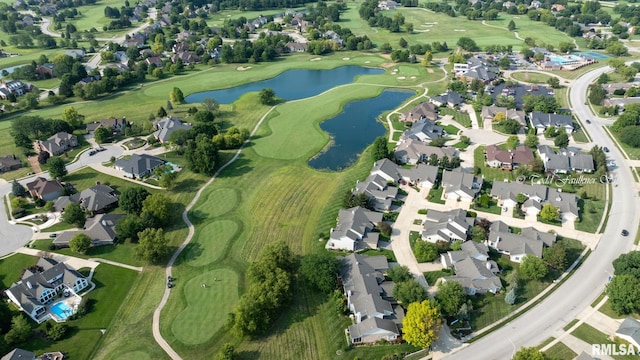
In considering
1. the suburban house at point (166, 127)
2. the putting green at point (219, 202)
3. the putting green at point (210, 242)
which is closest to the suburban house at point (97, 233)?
the putting green at point (210, 242)

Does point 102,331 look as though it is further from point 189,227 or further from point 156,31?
point 156,31

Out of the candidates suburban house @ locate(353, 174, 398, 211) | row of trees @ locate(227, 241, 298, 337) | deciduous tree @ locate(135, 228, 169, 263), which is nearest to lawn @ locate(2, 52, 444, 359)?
row of trees @ locate(227, 241, 298, 337)

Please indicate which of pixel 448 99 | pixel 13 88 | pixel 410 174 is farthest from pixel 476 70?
pixel 13 88

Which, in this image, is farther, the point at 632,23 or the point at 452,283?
the point at 632,23

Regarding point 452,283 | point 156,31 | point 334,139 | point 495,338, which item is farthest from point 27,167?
point 156,31

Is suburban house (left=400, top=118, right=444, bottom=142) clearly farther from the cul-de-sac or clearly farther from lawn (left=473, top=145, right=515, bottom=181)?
lawn (left=473, top=145, right=515, bottom=181)
